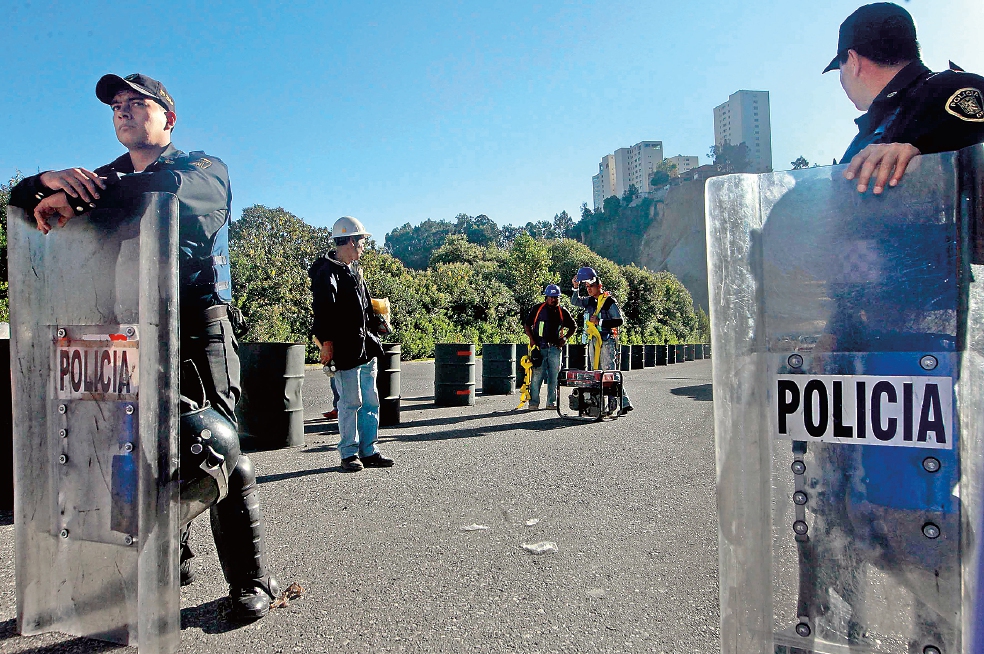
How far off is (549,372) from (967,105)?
8731mm

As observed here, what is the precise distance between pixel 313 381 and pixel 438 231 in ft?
453

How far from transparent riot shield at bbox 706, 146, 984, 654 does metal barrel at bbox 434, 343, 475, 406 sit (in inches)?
356

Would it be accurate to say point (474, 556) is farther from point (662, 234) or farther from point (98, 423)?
point (662, 234)

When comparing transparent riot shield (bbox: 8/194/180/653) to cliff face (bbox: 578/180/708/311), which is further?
cliff face (bbox: 578/180/708/311)

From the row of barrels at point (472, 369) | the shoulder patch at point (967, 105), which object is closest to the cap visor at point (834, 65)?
the shoulder patch at point (967, 105)

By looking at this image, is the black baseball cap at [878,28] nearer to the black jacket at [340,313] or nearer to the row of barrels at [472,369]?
the black jacket at [340,313]

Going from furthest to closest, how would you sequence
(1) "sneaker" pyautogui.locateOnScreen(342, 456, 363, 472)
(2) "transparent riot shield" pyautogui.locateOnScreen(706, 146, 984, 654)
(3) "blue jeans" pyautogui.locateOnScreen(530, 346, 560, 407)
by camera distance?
(3) "blue jeans" pyautogui.locateOnScreen(530, 346, 560, 407), (1) "sneaker" pyautogui.locateOnScreen(342, 456, 363, 472), (2) "transparent riot shield" pyautogui.locateOnScreen(706, 146, 984, 654)

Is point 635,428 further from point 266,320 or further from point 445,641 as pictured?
point 266,320

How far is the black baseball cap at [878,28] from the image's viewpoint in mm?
1753

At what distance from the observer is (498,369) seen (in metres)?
12.6

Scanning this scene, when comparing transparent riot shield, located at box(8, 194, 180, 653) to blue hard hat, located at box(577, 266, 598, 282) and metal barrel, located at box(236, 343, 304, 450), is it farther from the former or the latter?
blue hard hat, located at box(577, 266, 598, 282)

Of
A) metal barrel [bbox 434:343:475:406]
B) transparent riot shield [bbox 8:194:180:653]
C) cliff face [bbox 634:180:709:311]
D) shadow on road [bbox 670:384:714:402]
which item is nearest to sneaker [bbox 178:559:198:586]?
transparent riot shield [bbox 8:194:180:653]

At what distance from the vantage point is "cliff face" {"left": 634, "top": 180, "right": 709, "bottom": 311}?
108 meters

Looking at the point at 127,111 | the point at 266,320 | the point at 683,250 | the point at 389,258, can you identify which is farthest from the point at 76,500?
the point at 683,250
